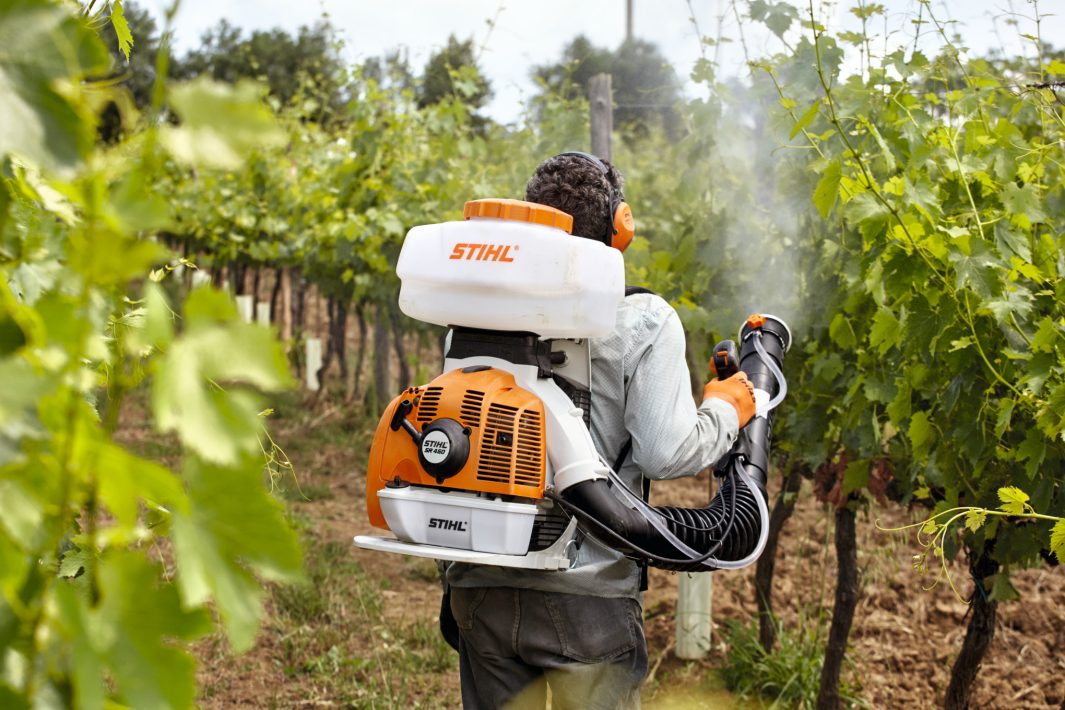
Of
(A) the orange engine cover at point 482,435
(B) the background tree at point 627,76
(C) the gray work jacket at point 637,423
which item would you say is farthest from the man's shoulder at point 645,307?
(B) the background tree at point 627,76

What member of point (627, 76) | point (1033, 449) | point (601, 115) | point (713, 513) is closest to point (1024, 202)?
point (1033, 449)

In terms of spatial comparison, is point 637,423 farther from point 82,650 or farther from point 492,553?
point 82,650

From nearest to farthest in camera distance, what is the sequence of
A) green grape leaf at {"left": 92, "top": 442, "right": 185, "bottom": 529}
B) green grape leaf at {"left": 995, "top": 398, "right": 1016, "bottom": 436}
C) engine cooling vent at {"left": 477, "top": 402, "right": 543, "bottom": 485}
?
green grape leaf at {"left": 92, "top": 442, "right": 185, "bottom": 529} < engine cooling vent at {"left": 477, "top": 402, "right": 543, "bottom": 485} < green grape leaf at {"left": 995, "top": 398, "right": 1016, "bottom": 436}

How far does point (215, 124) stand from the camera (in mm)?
626

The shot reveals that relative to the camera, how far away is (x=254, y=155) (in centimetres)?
1094

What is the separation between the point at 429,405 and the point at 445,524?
0.25 m

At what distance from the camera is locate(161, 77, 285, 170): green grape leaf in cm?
62

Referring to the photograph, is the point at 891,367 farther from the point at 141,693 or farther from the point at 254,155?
the point at 254,155

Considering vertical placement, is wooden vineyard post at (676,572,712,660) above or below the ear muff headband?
below

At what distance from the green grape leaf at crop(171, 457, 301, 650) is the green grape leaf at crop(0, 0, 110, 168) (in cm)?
19

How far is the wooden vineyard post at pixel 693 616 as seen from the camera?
479cm

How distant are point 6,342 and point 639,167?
15827 mm

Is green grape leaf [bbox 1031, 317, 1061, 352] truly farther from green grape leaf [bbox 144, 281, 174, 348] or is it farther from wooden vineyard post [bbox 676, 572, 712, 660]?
wooden vineyard post [bbox 676, 572, 712, 660]

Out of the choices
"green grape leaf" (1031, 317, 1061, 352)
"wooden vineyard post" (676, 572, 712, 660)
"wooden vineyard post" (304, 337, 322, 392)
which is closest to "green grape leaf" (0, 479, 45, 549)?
"green grape leaf" (1031, 317, 1061, 352)
